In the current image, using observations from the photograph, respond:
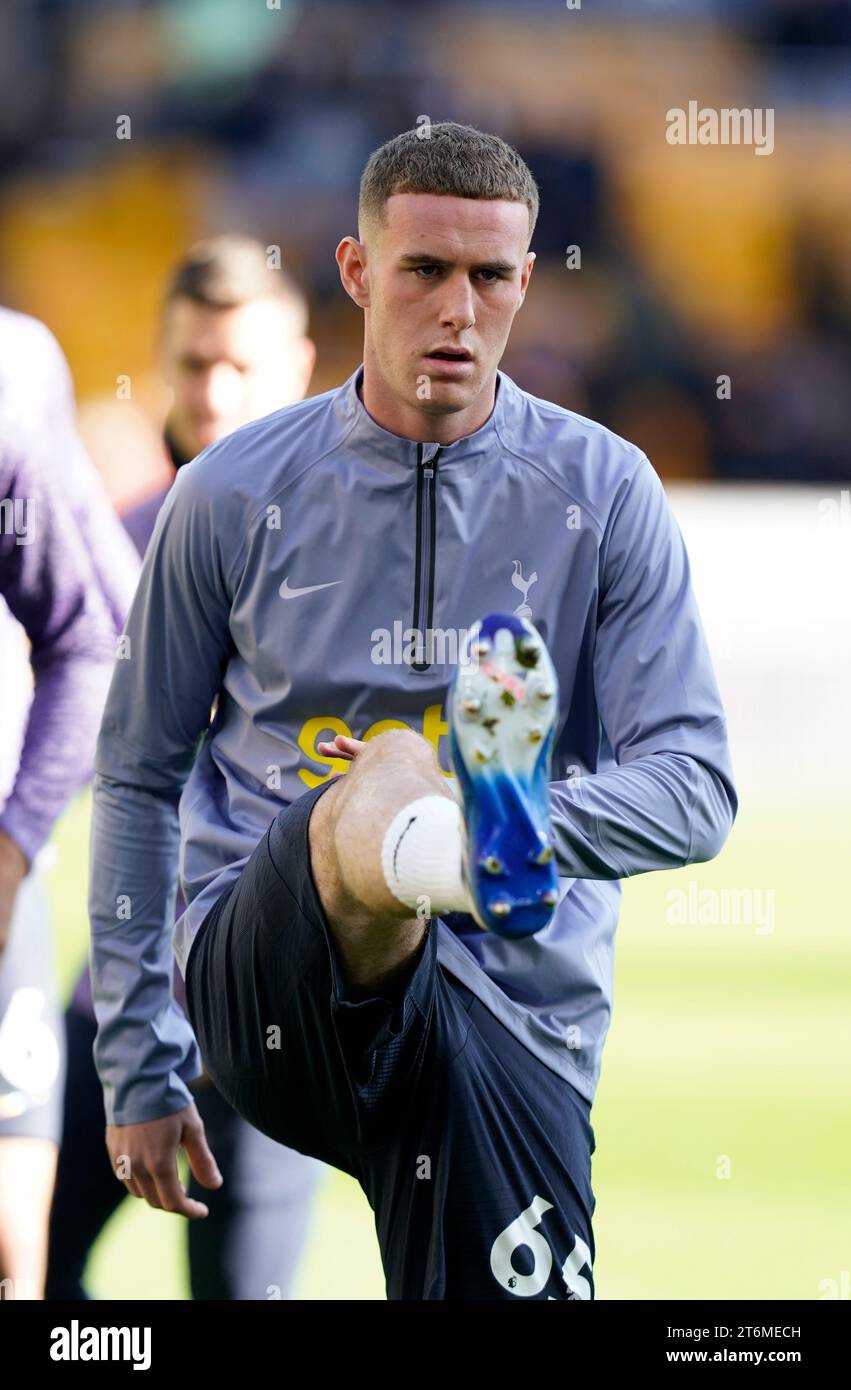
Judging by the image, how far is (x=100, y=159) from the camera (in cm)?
360

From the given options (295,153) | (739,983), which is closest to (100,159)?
(295,153)

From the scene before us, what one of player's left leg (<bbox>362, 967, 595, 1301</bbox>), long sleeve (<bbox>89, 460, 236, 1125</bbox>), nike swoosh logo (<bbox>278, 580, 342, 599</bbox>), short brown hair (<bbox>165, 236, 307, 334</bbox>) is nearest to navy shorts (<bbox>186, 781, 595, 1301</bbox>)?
player's left leg (<bbox>362, 967, 595, 1301</bbox>)

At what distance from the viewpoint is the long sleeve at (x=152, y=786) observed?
164cm

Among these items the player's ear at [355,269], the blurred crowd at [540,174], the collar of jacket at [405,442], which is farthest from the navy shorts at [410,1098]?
the blurred crowd at [540,174]

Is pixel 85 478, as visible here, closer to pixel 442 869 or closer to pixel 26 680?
pixel 26 680

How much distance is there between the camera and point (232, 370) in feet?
7.44

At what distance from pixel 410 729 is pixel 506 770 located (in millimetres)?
333

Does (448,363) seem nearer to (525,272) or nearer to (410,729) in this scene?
(525,272)

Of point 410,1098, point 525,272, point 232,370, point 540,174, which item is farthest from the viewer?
point 540,174

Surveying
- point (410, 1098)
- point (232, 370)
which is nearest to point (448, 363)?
point (410, 1098)

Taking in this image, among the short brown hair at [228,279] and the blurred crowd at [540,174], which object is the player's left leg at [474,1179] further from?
the blurred crowd at [540,174]

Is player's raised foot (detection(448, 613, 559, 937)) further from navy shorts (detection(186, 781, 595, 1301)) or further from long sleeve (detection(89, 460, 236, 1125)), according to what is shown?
long sleeve (detection(89, 460, 236, 1125))

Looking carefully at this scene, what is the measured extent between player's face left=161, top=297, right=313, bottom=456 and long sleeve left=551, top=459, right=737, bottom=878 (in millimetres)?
775

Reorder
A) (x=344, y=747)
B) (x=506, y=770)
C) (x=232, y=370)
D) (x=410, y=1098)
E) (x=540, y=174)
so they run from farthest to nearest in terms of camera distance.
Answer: (x=540, y=174) < (x=232, y=370) < (x=410, y=1098) < (x=344, y=747) < (x=506, y=770)
